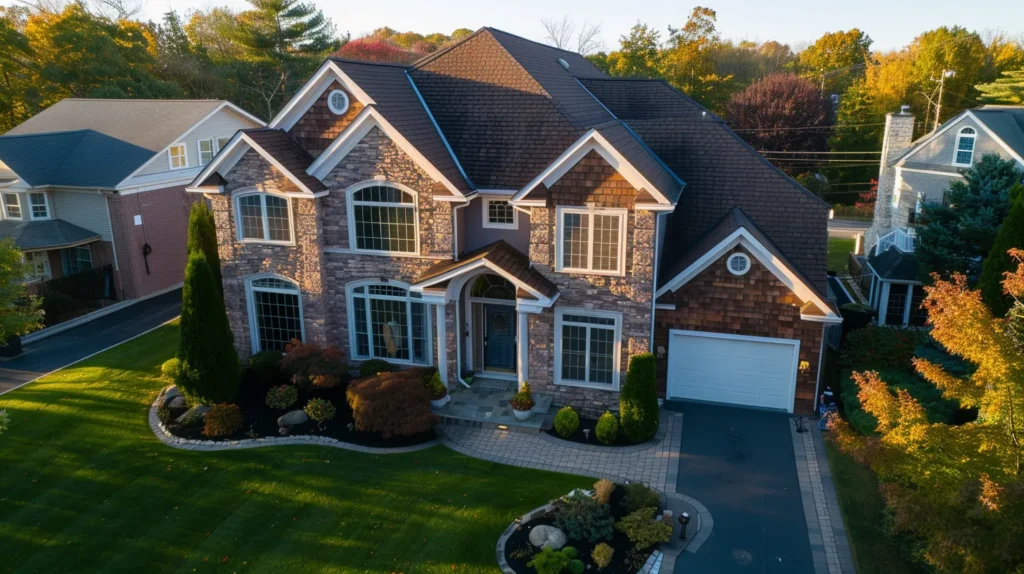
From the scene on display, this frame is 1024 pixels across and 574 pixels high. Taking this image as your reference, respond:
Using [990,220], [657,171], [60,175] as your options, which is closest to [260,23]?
[60,175]

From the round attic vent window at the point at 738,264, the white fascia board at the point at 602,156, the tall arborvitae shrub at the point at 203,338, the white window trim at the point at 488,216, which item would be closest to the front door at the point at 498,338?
the white window trim at the point at 488,216

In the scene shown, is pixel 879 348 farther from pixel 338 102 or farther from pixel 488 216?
pixel 338 102

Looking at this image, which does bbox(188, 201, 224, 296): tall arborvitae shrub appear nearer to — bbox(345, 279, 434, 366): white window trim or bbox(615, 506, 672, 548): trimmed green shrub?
bbox(345, 279, 434, 366): white window trim

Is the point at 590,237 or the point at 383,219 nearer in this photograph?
the point at 590,237

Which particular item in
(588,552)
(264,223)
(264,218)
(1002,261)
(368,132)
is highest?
(368,132)

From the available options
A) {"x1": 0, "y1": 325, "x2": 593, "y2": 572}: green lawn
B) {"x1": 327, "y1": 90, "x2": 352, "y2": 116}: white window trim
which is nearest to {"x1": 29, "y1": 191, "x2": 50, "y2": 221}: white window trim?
{"x1": 0, "y1": 325, "x2": 593, "y2": 572}: green lawn

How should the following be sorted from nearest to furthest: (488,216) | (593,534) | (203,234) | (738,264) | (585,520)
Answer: (593,534) < (585,520) < (738,264) < (488,216) < (203,234)

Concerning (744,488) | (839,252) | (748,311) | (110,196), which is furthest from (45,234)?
(839,252)
